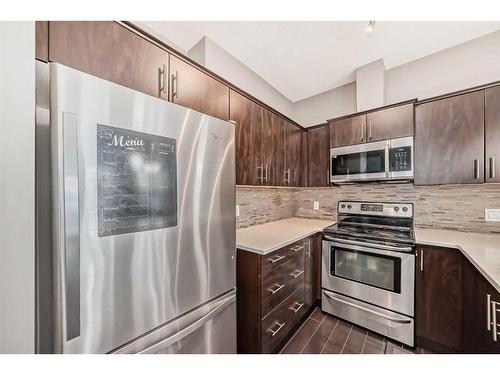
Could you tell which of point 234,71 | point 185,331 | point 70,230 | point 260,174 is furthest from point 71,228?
point 234,71

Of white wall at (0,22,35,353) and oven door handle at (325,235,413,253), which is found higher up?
white wall at (0,22,35,353)

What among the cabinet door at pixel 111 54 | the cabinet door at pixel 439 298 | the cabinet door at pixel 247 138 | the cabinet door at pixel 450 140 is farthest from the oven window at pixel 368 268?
the cabinet door at pixel 111 54

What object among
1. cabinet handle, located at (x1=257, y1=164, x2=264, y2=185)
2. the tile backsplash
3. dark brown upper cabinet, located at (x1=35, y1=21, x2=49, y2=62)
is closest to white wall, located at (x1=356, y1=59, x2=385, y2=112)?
the tile backsplash

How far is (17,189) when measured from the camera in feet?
1.77

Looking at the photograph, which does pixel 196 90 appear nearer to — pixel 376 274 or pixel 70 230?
pixel 70 230

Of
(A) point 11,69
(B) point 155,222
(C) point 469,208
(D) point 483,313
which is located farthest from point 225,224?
(C) point 469,208

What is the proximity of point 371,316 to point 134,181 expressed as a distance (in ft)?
6.90

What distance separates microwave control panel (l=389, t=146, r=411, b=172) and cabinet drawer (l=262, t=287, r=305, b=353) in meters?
1.43

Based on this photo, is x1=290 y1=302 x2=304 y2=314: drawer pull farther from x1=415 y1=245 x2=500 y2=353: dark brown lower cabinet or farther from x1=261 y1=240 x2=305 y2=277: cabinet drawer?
x1=415 y1=245 x2=500 y2=353: dark brown lower cabinet

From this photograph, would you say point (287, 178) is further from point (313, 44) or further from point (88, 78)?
point (88, 78)

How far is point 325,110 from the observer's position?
280cm

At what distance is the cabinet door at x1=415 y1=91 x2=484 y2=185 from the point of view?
1658 millimetres

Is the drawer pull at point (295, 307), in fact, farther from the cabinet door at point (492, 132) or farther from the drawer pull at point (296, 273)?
the cabinet door at point (492, 132)

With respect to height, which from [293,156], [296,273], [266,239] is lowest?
[296,273]
